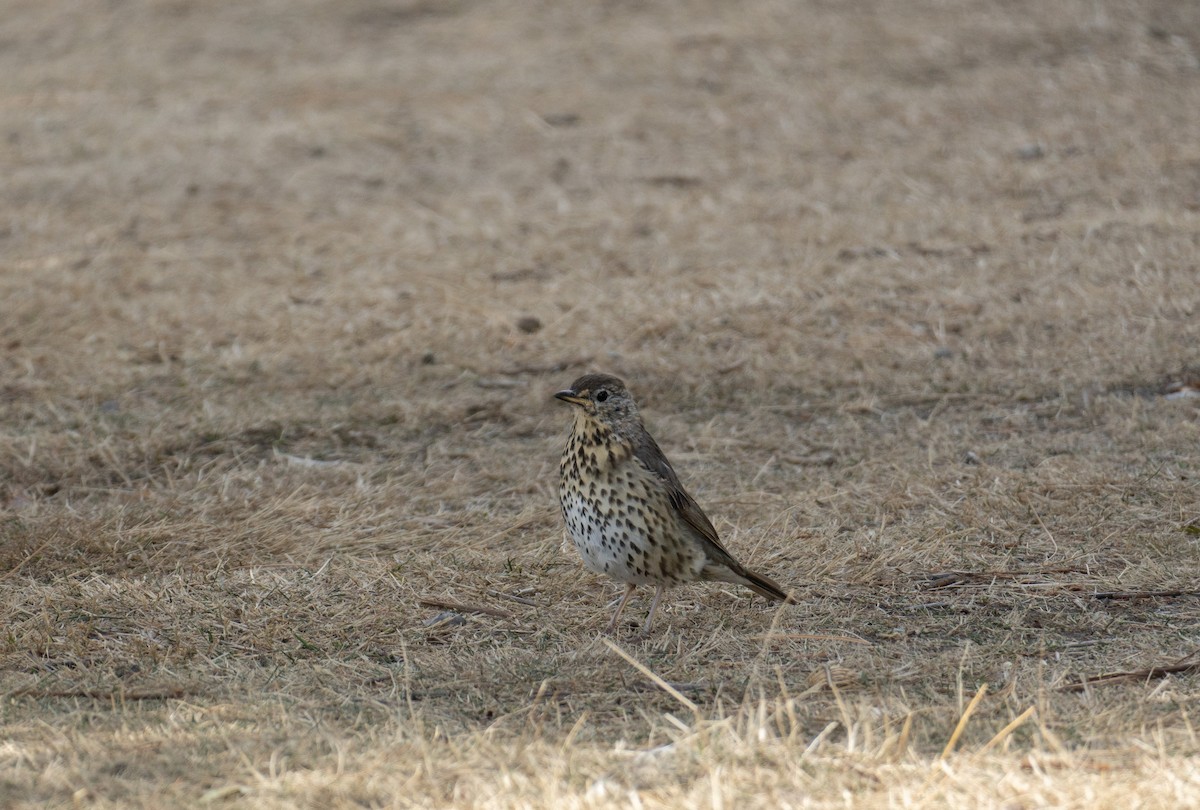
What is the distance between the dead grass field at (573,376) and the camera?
3793mm

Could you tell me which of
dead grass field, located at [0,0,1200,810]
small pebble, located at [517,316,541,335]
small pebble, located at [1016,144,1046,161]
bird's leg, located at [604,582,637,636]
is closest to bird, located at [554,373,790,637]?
bird's leg, located at [604,582,637,636]

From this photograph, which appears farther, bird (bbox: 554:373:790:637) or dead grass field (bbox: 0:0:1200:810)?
bird (bbox: 554:373:790:637)

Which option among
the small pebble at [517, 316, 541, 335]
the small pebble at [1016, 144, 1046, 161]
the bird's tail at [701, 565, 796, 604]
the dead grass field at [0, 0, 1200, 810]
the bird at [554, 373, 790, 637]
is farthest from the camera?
the small pebble at [1016, 144, 1046, 161]

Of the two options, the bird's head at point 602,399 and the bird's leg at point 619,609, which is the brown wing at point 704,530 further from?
the bird's leg at point 619,609

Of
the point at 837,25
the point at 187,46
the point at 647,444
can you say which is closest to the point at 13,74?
the point at 187,46

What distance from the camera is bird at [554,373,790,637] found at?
483 cm

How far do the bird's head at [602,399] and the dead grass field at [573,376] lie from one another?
0.73 metres

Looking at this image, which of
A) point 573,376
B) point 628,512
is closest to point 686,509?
point 628,512

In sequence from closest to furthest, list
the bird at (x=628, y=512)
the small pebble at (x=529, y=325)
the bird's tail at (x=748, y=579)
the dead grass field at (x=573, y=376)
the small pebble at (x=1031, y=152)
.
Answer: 1. the dead grass field at (x=573, y=376)
2. the bird at (x=628, y=512)
3. the bird's tail at (x=748, y=579)
4. the small pebble at (x=529, y=325)
5. the small pebble at (x=1031, y=152)

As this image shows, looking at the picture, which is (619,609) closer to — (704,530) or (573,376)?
(704,530)

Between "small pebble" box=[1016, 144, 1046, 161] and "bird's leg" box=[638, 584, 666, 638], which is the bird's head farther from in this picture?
"small pebble" box=[1016, 144, 1046, 161]

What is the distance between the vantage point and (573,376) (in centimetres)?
779

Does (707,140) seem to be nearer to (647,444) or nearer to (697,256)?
(697,256)

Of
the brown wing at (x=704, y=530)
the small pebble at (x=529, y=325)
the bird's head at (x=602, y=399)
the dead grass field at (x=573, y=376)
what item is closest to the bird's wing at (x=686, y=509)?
the brown wing at (x=704, y=530)
